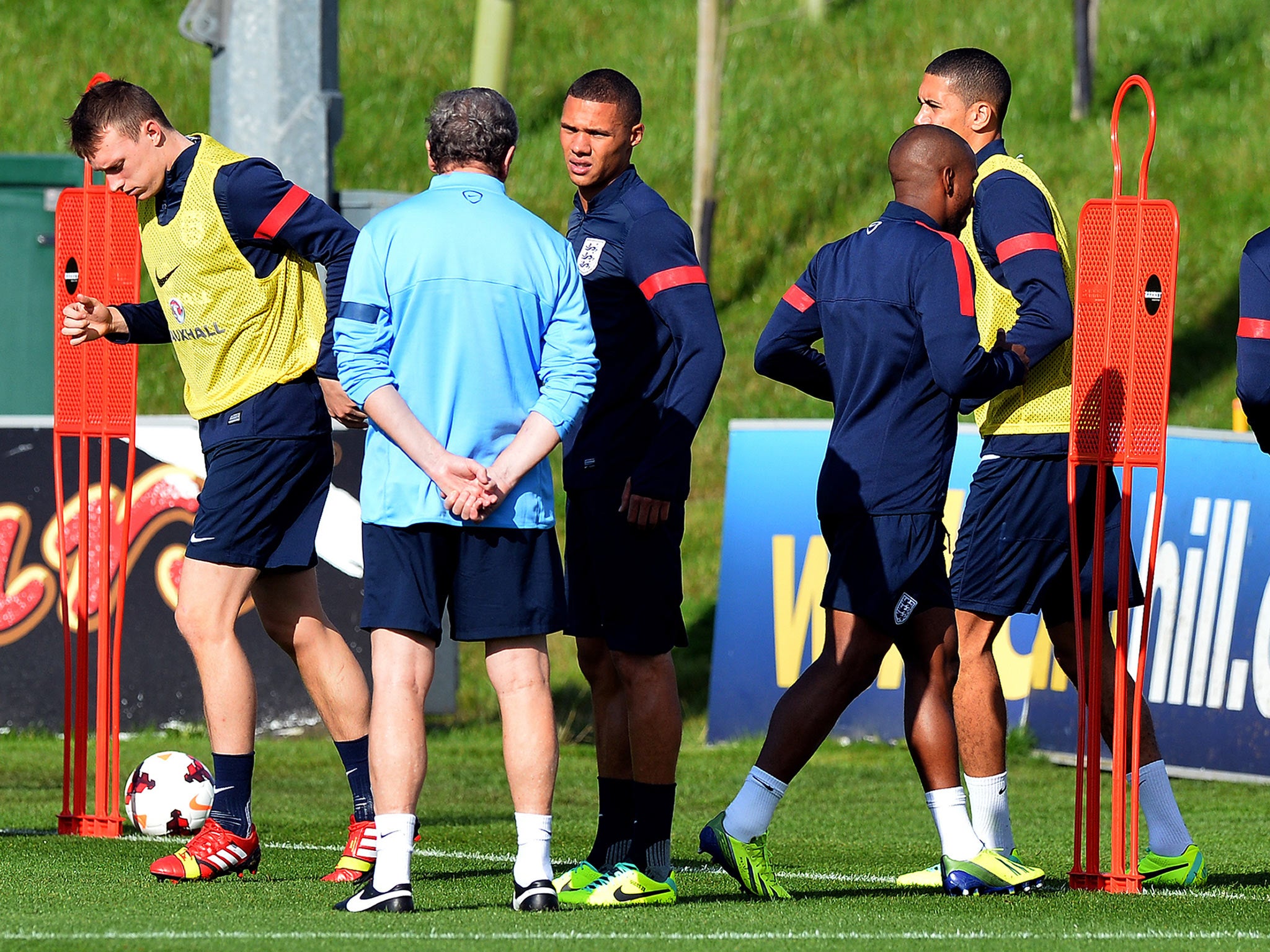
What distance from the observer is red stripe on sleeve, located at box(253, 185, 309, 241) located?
5457 millimetres

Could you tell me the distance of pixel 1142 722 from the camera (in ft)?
18.5

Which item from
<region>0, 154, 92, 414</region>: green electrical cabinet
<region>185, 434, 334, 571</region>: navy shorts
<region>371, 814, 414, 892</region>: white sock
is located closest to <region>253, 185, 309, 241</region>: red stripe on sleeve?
<region>185, 434, 334, 571</region>: navy shorts

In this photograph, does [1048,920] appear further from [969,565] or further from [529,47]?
[529,47]

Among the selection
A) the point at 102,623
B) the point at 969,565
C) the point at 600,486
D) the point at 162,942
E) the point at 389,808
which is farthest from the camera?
the point at 102,623

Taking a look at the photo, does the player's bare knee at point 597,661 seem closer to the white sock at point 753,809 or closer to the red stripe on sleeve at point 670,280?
the white sock at point 753,809

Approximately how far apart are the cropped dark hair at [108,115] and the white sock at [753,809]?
260 cm

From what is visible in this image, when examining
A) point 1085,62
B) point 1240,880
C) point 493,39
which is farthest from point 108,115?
point 1085,62

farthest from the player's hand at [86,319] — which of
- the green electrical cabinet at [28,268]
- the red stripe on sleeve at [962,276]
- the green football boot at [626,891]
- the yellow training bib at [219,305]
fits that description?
the green electrical cabinet at [28,268]

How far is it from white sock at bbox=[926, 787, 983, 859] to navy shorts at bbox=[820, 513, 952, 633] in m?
0.47

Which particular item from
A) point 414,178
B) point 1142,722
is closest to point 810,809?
point 1142,722

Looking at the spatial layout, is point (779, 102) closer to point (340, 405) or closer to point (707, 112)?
point (707, 112)

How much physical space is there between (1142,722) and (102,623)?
3539 millimetres

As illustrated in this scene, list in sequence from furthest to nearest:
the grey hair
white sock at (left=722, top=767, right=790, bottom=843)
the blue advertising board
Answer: the blue advertising board < white sock at (left=722, top=767, right=790, bottom=843) < the grey hair

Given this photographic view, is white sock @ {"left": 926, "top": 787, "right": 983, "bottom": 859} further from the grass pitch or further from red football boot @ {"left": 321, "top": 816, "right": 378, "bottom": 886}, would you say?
red football boot @ {"left": 321, "top": 816, "right": 378, "bottom": 886}
